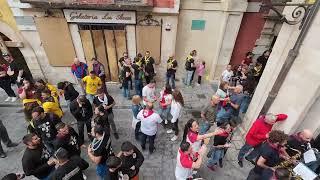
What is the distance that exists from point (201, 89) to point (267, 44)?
3521 mm

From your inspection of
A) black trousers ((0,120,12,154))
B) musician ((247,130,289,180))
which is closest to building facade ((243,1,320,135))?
musician ((247,130,289,180))

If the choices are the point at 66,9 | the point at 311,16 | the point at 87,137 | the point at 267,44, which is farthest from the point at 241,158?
the point at 66,9

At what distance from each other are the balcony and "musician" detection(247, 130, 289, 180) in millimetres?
6086

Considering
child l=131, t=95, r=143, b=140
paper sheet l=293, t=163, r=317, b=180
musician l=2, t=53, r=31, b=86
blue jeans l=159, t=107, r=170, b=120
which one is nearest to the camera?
paper sheet l=293, t=163, r=317, b=180

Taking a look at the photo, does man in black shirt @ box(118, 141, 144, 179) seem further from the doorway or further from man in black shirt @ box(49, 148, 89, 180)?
the doorway

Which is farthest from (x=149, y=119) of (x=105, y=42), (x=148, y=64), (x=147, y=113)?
(x=105, y=42)

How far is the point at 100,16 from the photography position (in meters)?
8.04

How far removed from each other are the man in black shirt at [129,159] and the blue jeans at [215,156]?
2.15m

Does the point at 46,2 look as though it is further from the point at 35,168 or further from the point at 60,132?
the point at 35,168

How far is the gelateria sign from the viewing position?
7.89 metres

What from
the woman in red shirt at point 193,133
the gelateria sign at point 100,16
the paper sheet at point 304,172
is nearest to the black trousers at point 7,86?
the gelateria sign at point 100,16

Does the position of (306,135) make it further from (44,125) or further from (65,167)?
(44,125)

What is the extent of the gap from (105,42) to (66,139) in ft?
17.5

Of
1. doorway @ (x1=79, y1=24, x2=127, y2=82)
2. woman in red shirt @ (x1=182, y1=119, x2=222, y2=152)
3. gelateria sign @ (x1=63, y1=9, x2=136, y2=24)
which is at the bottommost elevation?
woman in red shirt @ (x1=182, y1=119, x2=222, y2=152)
